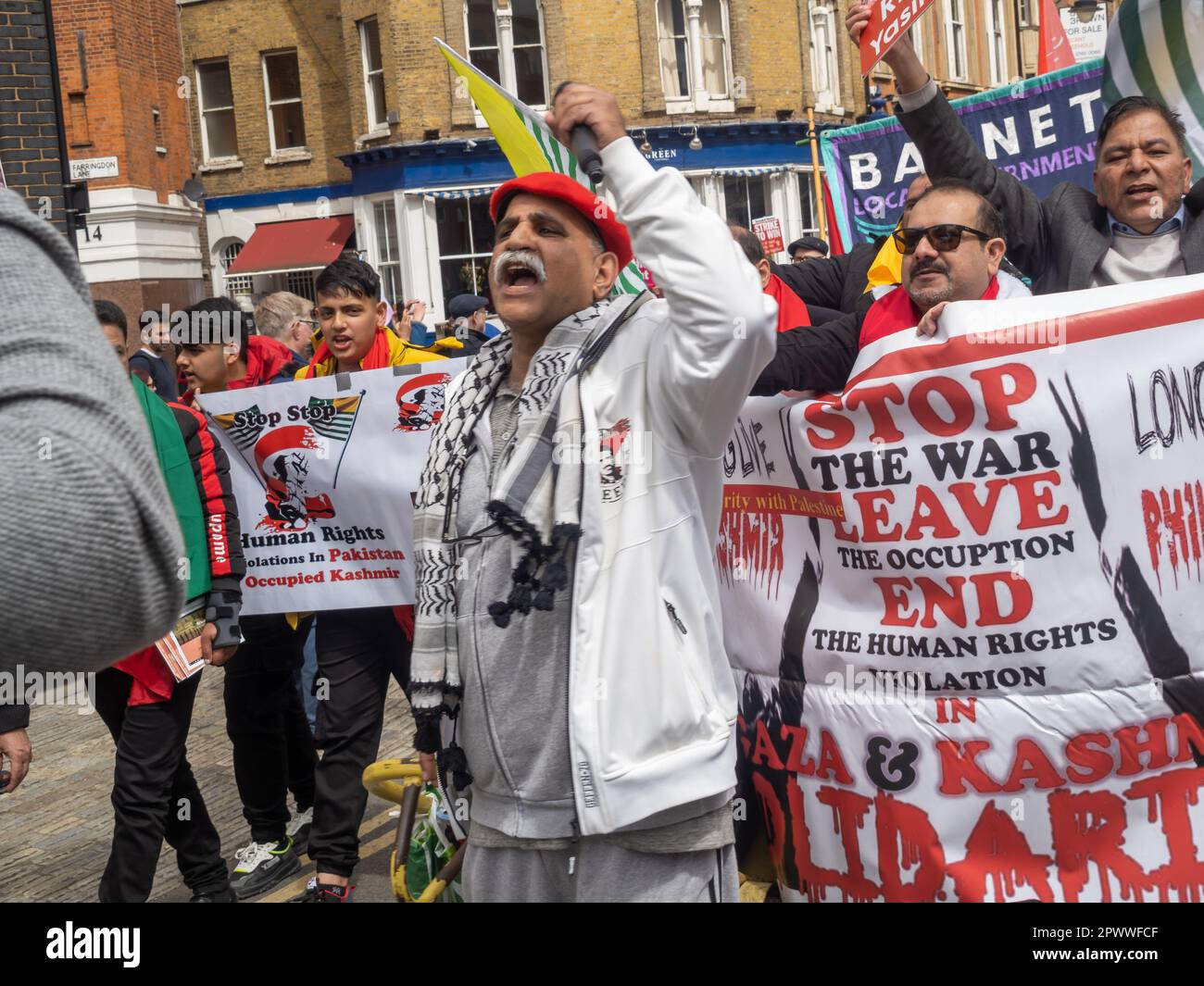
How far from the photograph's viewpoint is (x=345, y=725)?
187 inches

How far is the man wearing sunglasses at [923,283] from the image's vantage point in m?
3.60

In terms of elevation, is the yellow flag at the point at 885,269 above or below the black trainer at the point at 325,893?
above

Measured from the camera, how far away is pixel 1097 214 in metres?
4.10

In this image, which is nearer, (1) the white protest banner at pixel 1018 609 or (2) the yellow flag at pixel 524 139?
(1) the white protest banner at pixel 1018 609

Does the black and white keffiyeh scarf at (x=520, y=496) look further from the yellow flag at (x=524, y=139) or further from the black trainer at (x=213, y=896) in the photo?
the black trainer at (x=213, y=896)

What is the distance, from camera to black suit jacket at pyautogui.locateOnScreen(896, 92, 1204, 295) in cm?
409

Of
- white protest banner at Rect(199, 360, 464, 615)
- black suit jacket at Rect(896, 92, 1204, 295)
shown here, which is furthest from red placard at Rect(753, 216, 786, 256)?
black suit jacket at Rect(896, 92, 1204, 295)

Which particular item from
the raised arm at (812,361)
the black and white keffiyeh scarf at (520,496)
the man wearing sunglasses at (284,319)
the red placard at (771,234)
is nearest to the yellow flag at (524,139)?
the raised arm at (812,361)

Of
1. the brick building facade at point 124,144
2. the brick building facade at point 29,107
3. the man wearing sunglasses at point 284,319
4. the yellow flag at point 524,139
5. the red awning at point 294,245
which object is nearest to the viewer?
the yellow flag at point 524,139

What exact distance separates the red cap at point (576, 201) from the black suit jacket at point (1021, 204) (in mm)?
1686

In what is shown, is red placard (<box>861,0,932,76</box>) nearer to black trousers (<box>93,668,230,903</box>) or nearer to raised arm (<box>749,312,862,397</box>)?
raised arm (<box>749,312,862,397</box>)

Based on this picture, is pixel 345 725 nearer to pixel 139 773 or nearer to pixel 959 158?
pixel 139 773

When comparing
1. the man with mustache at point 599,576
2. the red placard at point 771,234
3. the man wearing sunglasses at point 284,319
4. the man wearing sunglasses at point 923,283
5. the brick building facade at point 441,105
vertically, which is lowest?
the man with mustache at point 599,576

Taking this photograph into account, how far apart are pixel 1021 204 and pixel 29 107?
7.44m
